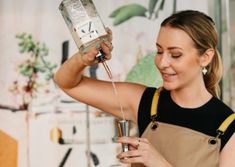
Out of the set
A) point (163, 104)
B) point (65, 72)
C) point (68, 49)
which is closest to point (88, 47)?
point (65, 72)

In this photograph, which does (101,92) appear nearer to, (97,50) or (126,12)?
(97,50)

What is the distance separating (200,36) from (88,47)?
309 millimetres

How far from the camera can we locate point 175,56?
1.21 m

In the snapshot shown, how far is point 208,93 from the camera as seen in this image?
132 centimetres

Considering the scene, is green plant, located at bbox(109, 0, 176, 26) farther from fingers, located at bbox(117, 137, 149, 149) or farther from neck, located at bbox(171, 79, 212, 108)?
fingers, located at bbox(117, 137, 149, 149)

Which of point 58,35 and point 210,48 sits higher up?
point 58,35

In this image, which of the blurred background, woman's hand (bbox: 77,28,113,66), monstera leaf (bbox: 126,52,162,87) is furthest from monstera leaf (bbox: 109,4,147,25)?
woman's hand (bbox: 77,28,113,66)

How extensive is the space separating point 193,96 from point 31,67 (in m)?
1.06

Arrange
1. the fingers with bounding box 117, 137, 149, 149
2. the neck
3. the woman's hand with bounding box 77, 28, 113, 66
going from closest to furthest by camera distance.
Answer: the fingers with bounding box 117, 137, 149, 149 → the woman's hand with bounding box 77, 28, 113, 66 → the neck

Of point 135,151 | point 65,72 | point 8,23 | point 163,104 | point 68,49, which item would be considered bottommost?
point 135,151

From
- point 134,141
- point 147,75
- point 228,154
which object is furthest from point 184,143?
point 147,75

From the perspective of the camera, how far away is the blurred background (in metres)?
2.12

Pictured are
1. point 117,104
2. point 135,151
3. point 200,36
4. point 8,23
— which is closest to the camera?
point 135,151

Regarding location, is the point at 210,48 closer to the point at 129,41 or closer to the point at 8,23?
the point at 129,41
